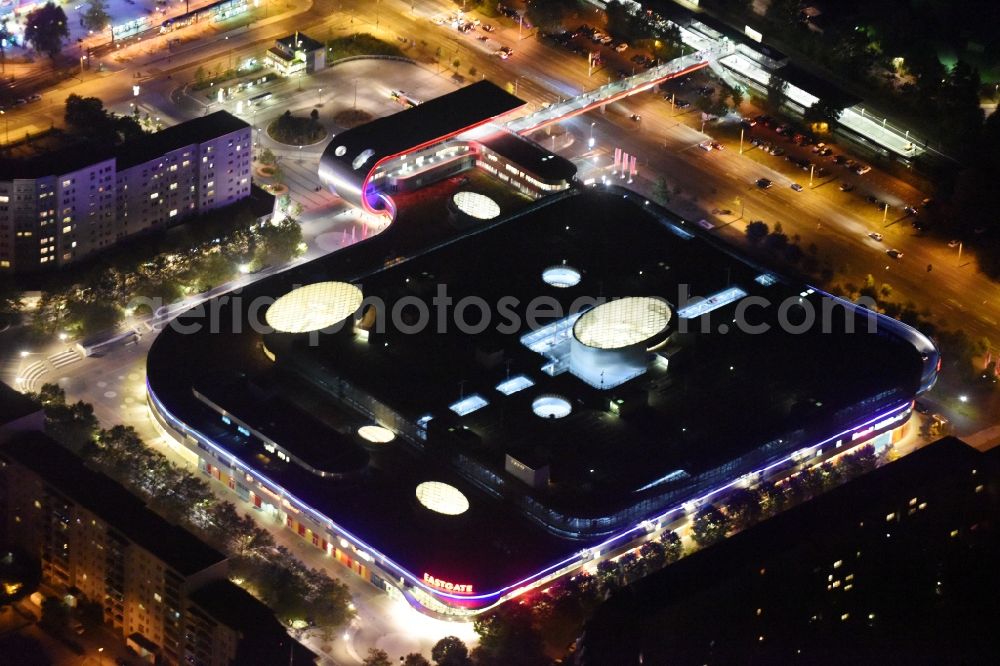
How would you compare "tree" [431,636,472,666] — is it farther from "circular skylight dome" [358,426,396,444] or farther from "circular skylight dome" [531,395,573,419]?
"circular skylight dome" [531,395,573,419]

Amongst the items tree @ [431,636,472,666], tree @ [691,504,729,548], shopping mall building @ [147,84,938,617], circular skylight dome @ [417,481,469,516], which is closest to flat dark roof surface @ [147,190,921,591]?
shopping mall building @ [147,84,938,617]

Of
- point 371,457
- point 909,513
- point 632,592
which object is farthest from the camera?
point 371,457

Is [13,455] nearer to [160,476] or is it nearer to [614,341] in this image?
[160,476]

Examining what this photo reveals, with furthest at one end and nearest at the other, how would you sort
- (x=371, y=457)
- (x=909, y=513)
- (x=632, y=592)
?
(x=371, y=457)
(x=909, y=513)
(x=632, y=592)

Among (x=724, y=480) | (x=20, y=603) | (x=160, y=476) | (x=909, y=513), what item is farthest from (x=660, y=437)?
(x=20, y=603)

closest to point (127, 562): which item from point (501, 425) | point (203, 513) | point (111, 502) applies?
point (111, 502)

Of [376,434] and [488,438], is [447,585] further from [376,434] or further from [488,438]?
[376,434]
